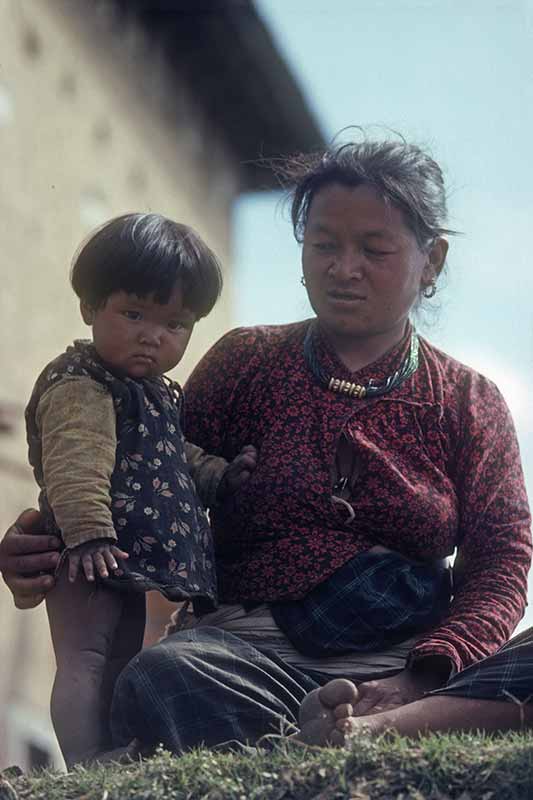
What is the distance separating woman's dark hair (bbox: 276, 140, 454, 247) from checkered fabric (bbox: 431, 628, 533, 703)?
103cm

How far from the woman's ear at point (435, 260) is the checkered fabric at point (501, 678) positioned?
3.19 feet

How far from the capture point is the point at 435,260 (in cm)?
425

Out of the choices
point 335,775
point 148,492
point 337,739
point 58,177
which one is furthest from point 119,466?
point 58,177

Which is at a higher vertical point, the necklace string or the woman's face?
the woman's face

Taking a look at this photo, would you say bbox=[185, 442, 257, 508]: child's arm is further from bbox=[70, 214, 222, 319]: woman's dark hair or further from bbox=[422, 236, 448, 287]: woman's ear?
bbox=[422, 236, 448, 287]: woman's ear

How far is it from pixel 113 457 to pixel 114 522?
0.14 m

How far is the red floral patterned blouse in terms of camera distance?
13.0 feet

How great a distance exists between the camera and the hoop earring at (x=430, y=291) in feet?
14.0

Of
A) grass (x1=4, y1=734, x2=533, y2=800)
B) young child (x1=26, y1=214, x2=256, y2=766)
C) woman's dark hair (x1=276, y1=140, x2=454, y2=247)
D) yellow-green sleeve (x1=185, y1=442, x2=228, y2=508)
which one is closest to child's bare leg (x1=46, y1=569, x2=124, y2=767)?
young child (x1=26, y1=214, x2=256, y2=766)

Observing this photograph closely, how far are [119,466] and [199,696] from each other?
0.51 meters

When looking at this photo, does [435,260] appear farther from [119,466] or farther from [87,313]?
[119,466]

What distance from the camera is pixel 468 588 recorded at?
3.97 m

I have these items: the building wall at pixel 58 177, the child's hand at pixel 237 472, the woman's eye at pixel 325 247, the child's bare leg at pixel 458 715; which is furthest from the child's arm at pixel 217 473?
the building wall at pixel 58 177

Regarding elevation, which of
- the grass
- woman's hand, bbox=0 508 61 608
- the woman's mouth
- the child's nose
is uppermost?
the woman's mouth
